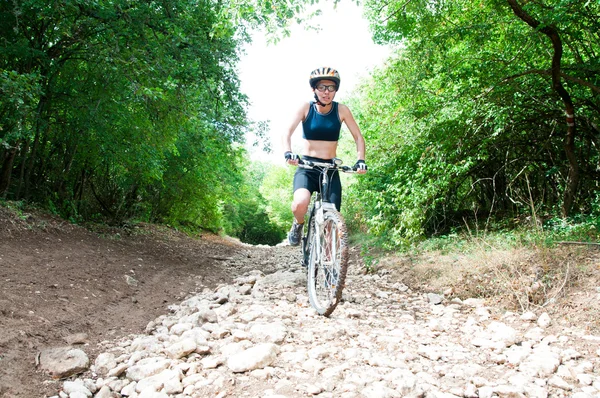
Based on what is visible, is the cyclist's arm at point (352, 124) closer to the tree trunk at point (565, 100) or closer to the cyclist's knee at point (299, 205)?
the cyclist's knee at point (299, 205)

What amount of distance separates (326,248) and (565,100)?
4.88 metres

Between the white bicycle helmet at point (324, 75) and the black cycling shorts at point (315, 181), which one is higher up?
the white bicycle helmet at point (324, 75)

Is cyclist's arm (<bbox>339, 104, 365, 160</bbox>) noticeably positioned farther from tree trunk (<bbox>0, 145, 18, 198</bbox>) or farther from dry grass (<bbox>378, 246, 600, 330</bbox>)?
tree trunk (<bbox>0, 145, 18, 198</bbox>)

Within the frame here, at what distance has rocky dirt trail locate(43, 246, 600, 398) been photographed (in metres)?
2.34

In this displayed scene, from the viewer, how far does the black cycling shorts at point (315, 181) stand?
13.8 feet

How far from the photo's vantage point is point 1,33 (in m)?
7.02

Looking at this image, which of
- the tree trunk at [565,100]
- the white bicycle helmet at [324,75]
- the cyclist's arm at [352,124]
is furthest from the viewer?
the tree trunk at [565,100]

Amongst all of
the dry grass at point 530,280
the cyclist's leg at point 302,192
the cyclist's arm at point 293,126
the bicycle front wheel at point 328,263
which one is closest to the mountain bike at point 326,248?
the bicycle front wheel at point 328,263

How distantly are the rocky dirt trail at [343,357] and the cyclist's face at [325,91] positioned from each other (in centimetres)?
212

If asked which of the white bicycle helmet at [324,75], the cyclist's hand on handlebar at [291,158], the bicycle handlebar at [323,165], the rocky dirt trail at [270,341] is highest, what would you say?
the white bicycle helmet at [324,75]

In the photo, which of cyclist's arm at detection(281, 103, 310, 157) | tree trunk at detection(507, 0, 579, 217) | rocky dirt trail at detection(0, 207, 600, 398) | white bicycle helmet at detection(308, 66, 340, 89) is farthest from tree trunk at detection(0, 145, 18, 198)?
tree trunk at detection(507, 0, 579, 217)

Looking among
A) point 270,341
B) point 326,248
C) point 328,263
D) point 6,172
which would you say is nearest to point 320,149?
point 326,248

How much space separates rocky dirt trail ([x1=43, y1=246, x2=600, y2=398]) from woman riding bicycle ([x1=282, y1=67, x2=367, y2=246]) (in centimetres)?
115

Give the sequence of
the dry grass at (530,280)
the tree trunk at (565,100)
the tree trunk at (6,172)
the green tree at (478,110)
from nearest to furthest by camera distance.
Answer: the dry grass at (530,280) → the tree trunk at (565,100) → the green tree at (478,110) → the tree trunk at (6,172)
